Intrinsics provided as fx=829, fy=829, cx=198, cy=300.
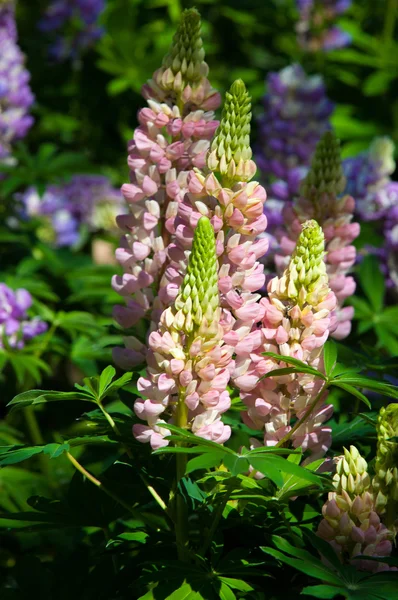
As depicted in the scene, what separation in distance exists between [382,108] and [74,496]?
3438mm

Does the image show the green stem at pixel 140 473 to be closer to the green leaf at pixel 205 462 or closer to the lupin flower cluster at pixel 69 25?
the green leaf at pixel 205 462

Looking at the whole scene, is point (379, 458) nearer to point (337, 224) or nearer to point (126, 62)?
point (337, 224)

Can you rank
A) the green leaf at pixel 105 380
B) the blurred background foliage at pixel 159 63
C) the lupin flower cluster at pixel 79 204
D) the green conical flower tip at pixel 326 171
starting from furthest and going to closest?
the blurred background foliage at pixel 159 63 → the lupin flower cluster at pixel 79 204 → the green conical flower tip at pixel 326 171 → the green leaf at pixel 105 380

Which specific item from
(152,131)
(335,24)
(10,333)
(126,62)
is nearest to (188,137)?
(152,131)

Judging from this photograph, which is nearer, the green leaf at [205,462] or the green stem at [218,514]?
the green leaf at [205,462]

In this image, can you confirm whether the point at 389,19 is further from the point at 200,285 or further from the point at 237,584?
the point at 237,584

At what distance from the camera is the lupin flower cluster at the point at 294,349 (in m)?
1.33

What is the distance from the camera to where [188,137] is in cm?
151

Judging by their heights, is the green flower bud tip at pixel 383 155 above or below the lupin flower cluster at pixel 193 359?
A: above

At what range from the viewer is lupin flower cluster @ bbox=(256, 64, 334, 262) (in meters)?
3.08

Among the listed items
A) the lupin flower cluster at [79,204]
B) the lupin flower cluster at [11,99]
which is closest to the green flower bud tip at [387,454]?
the lupin flower cluster at [11,99]

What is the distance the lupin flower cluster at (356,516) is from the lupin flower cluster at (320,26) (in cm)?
355

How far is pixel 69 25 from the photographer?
15.2 feet

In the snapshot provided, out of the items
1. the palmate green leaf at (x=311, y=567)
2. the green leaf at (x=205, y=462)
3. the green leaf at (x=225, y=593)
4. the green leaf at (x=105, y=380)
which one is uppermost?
the green leaf at (x=105, y=380)
